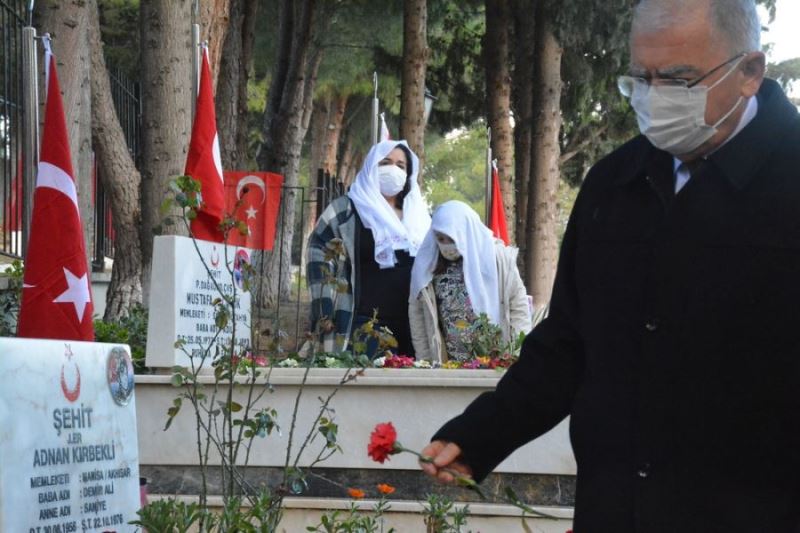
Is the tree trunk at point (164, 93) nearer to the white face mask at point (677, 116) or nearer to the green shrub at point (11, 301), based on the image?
the green shrub at point (11, 301)

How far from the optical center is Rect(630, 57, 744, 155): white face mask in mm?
2781

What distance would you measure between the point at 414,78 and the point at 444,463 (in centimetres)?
1173

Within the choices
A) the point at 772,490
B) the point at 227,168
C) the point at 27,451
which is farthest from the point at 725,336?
the point at 227,168

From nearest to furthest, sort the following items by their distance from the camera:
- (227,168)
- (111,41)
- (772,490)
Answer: (772,490), (227,168), (111,41)

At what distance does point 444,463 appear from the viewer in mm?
2994

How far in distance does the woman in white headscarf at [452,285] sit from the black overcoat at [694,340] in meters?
4.40

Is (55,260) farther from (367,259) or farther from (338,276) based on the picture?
(367,259)

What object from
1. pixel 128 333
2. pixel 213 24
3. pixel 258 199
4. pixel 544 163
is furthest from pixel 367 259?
pixel 544 163

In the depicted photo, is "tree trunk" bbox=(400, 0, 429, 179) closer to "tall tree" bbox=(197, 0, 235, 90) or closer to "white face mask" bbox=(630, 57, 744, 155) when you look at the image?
"tall tree" bbox=(197, 0, 235, 90)

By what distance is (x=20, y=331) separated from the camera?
6113mm

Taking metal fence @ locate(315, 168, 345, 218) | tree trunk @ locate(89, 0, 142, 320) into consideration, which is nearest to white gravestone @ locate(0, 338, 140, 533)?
tree trunk @ locate(89, 0, 142, 320)

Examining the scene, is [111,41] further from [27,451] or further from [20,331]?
[27,451]

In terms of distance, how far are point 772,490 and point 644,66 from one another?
87 cm

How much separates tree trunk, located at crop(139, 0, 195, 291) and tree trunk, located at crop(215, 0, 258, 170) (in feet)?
8.82
